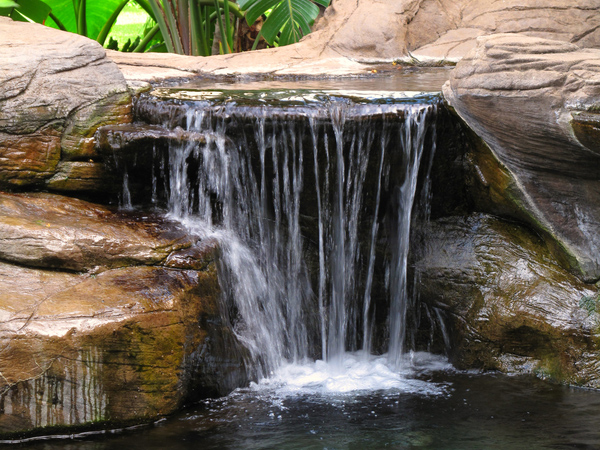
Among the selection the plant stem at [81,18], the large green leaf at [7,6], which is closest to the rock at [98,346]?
the large green leaf at [7,6]

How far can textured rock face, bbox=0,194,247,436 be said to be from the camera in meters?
3.30

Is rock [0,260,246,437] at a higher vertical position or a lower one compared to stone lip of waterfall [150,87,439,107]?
lower

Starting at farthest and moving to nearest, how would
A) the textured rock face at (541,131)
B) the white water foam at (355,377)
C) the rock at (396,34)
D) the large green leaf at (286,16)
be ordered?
the large green leaf at (286,16) < the rock at (396,34) < the white water foam at (355,377) < the textured rock face at (541,131)

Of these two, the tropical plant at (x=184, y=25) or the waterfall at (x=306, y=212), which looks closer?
the waterfall at (x=306, y=212)

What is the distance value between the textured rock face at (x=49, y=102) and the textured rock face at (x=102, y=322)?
1.52ft

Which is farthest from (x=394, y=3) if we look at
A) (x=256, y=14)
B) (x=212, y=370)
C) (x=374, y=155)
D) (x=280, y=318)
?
(x=212, y=370)

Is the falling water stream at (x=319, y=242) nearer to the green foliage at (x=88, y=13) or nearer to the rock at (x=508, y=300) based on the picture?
the rock at (x=508, y=300)

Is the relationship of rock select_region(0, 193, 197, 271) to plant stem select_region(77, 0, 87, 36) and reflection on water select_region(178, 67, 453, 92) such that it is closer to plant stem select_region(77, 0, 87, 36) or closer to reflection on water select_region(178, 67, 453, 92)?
reflection on water select_region(178, 67, 453, 92)

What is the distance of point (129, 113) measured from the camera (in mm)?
4719

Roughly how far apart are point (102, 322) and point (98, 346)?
12 centimetres

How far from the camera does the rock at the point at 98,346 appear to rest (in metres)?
3.28

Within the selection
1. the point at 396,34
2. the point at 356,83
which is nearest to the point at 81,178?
the point at 356,83

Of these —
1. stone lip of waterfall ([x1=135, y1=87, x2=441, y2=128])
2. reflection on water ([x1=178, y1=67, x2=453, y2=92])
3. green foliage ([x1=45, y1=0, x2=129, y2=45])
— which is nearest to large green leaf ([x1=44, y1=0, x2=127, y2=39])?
green foliage ([x1=45, y1=0, x2=129, y2=45])

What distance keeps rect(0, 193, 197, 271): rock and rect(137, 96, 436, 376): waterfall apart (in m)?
0.36
